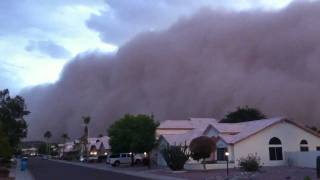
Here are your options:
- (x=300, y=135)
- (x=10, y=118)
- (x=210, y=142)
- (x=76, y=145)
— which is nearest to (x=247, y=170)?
(x=210, y=142)

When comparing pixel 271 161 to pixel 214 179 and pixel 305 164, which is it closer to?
pixel 305 164

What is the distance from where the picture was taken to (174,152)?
51812 mm

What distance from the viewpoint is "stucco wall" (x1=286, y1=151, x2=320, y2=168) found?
50000mm

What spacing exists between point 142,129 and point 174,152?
2413 centimetres

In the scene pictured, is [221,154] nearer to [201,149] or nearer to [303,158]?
[201,149]

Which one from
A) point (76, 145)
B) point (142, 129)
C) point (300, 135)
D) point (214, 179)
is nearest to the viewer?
point (214, 179)

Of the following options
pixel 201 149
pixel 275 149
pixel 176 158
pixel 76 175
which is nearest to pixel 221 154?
pixel 275 149

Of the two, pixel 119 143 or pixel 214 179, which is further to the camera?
pixel 119 143

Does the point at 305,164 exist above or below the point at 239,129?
below

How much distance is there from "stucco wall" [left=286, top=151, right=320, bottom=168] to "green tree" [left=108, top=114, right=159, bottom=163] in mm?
23155

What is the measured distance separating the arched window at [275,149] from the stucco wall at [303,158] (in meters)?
1.44

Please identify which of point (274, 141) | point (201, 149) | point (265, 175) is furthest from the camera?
point (274, 141)

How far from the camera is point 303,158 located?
53.0 meters

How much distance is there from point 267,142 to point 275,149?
117 centimetres
